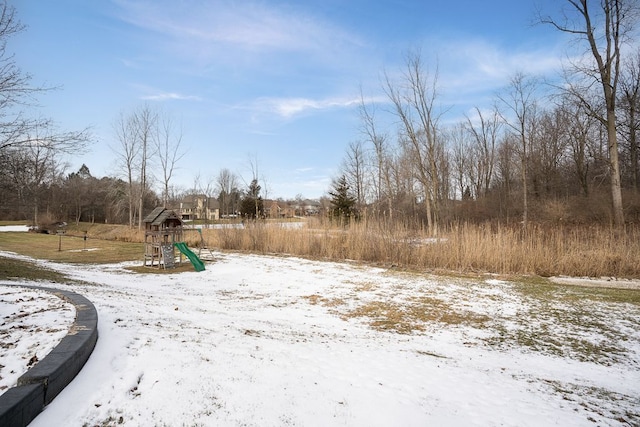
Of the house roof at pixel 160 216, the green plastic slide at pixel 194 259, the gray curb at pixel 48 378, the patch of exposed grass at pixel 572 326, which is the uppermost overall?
the house roof at pixel 160 216

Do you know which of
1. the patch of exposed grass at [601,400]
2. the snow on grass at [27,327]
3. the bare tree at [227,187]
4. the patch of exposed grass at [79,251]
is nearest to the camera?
the snow on grass at [27,327]

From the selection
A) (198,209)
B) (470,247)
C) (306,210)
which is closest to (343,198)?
(306,210)

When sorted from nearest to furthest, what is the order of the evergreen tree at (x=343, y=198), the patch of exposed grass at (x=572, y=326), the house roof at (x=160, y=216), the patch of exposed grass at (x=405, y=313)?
the patch of exposed grass at (x=572, y=326) < the patch of exposed grass at (x=405, y=313) < the house roof at (x=160, y=216) < the evergreen tree at (x=343, y=198)

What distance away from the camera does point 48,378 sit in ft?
5.87

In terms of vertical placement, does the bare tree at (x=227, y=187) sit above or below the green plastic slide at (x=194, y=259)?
above

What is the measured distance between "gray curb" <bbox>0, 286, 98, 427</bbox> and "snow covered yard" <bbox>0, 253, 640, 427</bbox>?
0.07 meters

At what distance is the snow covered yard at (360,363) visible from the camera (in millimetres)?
1974

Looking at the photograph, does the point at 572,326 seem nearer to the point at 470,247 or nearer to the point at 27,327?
the point at 470,247

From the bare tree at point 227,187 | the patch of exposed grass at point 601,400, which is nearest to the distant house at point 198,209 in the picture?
the bare tree at point 227,187

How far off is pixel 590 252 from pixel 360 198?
18.8m

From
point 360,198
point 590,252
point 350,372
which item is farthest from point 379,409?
point 360,198

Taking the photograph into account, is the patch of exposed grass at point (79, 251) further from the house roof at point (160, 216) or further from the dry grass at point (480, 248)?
the dry grass at point (480, 248)

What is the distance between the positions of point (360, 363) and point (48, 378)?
2175 millimetres

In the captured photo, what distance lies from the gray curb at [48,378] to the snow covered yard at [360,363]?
→ 7cm
